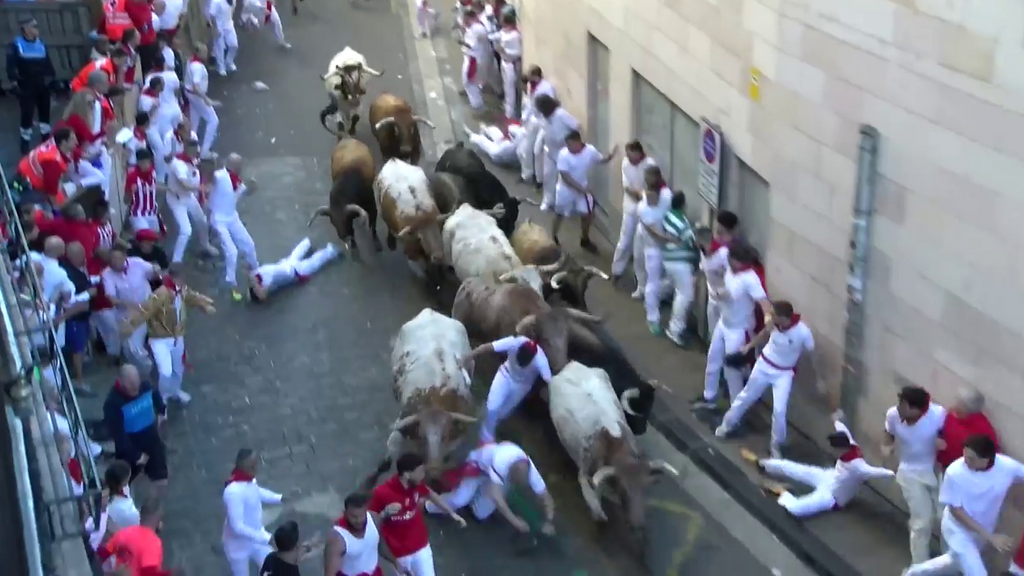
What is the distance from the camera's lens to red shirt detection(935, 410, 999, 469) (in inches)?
356

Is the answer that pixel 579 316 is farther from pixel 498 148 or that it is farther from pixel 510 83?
pixel 510 83

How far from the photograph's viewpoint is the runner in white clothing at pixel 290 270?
14.3 m

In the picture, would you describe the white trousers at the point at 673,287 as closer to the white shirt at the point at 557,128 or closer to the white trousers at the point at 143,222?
the white shirt at the point at 557,128

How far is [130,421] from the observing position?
380 inches

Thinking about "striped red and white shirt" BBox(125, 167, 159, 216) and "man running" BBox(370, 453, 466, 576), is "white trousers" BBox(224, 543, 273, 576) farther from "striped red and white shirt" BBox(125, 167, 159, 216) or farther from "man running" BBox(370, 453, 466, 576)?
"striped red and white shirt" BBox(125, 167, 159, 216)

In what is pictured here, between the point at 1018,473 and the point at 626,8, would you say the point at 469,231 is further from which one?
the point at 1018,473

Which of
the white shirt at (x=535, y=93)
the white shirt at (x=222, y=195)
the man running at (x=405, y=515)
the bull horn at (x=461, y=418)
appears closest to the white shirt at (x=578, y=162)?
the white shirt at (x=535, y=93)

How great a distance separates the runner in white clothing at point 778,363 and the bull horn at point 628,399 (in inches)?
40.7

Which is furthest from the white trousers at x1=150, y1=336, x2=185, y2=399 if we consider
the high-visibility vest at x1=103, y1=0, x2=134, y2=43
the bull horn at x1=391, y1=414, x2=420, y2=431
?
the high-visibility vest at x1=103, y1=0, x2=134, y2=43

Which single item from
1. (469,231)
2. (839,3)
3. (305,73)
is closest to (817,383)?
(839,3)

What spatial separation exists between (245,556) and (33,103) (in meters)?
9.88

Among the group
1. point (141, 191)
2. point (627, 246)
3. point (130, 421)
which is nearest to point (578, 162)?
point (627, 246)

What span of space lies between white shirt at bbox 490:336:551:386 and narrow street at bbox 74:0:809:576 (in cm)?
85

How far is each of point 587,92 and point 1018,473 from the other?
9.35 metres
